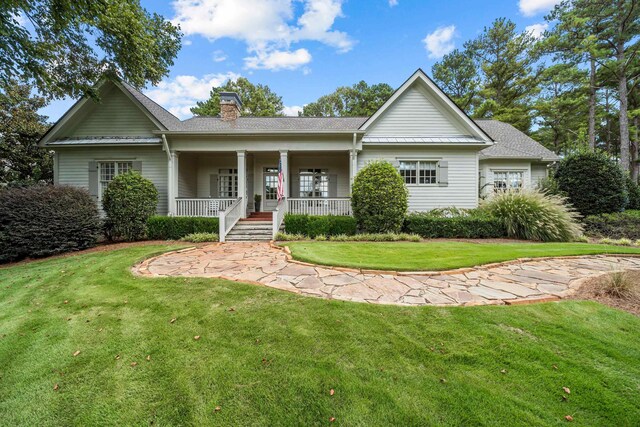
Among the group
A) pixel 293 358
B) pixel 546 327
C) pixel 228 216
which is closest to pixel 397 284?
pixel 546 327

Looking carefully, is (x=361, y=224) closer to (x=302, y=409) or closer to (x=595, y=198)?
(x=302, y=409)

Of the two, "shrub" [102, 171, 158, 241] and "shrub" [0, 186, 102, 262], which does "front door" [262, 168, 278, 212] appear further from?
"shrub" [0, 186, 102, 262]

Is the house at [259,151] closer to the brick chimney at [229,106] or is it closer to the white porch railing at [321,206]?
the white porch railing at [321,206]

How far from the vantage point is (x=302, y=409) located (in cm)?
183

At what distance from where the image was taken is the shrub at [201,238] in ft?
28.3

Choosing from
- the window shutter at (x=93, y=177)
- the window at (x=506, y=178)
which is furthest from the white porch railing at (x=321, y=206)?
the window at (x=506, y=178)

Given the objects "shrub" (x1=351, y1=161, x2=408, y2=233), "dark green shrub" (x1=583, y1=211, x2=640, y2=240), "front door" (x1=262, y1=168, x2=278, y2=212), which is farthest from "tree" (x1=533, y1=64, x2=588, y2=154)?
"front door" (x1=262, y1=168, x2=278, y2=212)

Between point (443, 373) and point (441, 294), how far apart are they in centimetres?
177

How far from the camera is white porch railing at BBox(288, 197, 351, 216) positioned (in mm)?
10188

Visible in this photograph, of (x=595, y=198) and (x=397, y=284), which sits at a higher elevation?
(x=595, y=198)

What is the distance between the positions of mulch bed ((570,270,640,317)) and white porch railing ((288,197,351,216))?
23.1 feet

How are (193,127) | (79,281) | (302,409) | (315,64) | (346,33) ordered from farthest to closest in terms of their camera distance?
1. (315,64)
2. (346,33)
3. (193,127)
4. (79,281)
5. (302,409)

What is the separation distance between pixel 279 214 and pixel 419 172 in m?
6.69

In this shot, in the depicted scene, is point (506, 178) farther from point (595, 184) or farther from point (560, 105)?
point (560, 105)
